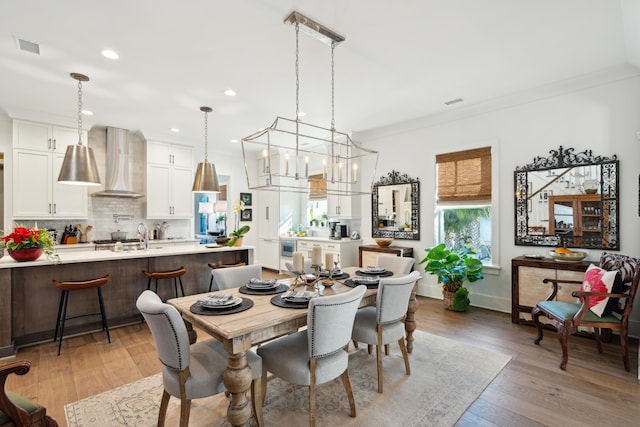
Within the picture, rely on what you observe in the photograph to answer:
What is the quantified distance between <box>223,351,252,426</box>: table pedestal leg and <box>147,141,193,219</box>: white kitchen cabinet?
16.2ft

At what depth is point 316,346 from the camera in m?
1.87

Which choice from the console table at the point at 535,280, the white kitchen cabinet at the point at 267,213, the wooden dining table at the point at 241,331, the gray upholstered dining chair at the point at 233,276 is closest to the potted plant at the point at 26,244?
the gray upholstered dining chair at the point at 233,276

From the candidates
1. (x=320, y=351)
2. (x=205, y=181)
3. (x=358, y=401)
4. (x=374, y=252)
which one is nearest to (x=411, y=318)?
(x=358, y=401)

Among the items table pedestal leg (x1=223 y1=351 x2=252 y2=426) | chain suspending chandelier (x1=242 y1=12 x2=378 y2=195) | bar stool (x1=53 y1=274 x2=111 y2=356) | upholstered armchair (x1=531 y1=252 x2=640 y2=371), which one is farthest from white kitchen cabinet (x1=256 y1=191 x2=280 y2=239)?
table pedestal leg (x1=223 y1=351 x2=252 y2=426)

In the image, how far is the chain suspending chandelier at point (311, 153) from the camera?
2545 mm

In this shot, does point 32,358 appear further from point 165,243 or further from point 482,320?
point 482,320

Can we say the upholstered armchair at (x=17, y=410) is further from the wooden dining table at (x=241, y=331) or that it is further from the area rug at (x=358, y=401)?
the wooden dining table at (x=241, y=331)

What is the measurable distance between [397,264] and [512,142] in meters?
2.37

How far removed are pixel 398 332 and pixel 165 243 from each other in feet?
15.7

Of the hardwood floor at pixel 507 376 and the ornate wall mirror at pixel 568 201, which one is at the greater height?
the ornate wall mirror at pixel 568 201

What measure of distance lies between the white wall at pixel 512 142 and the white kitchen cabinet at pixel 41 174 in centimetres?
499

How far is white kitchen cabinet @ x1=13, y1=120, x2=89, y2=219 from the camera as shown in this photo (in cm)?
469

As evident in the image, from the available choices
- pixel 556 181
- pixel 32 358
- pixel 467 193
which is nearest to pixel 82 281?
pixel 32 358

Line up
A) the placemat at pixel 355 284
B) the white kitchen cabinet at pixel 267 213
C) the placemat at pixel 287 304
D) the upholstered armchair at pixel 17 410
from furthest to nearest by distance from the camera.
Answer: the white kitchen cabinet at pixel 267 213 → the placemat at pixel 355 284 → the placemat at pixel 287 304 → the upholstered armchair at pixel 17 410
